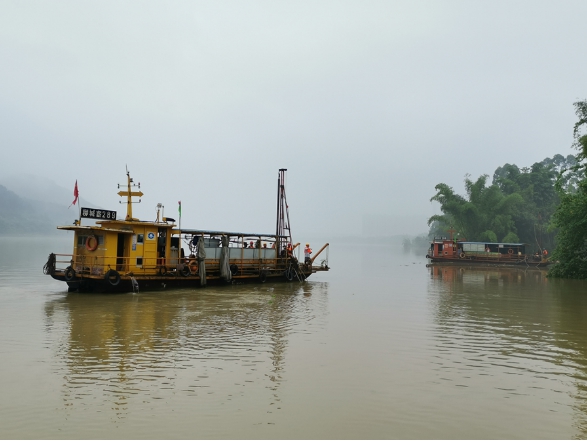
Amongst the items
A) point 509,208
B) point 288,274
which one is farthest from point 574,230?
point 509,208

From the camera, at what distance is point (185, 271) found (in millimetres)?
24344

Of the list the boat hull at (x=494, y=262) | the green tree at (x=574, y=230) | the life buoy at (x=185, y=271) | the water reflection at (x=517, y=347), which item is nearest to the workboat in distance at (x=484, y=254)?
the boat hull at (x=494, y=262)

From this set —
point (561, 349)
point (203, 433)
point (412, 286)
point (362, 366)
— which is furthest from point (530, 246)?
point (203, 433)

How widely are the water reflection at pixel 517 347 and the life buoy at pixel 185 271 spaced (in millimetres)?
12056

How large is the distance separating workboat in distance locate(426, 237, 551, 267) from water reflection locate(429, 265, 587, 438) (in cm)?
3058

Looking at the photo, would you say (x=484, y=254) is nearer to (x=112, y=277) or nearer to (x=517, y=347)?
(x=112, y=277)

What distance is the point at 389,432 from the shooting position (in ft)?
23.4

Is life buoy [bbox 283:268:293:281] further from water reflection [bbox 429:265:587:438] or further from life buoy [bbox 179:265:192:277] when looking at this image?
water reflection [bbox 429:265:587:438]

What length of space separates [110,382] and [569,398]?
27.6ft

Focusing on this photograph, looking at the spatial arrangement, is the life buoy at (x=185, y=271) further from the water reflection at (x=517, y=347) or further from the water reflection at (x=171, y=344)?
the water reflection at (x=517, y=347)

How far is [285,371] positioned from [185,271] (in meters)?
15.2

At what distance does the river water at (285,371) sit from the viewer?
7.34 m

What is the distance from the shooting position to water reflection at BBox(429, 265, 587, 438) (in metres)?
9.12

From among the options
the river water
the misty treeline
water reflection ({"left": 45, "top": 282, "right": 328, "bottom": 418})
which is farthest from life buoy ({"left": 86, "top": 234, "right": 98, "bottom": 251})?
the misty treeline
